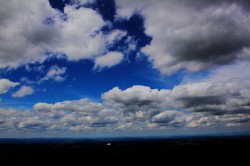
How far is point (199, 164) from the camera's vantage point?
147m

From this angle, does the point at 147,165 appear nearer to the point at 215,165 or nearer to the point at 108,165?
the point at 108,165

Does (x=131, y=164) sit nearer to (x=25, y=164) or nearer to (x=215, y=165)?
(x=215, y=165)

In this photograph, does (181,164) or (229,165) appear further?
(181,164)

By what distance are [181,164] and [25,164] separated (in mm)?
105200

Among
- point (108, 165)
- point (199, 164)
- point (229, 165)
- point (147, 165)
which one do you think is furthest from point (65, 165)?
point (229, 165)

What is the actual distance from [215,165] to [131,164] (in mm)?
51154

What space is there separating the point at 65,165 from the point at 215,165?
93961 mm

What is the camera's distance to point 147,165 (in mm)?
150875

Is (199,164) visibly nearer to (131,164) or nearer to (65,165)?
(131,164)

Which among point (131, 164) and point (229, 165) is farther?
point (131, 164)

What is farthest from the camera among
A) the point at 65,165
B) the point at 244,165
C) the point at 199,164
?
the point at 65,165

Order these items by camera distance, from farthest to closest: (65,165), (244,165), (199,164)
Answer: (65,165), (199,164), (244,165)

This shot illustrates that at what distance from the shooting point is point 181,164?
149 m

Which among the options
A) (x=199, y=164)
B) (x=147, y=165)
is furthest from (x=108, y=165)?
(x=199, y=164)
